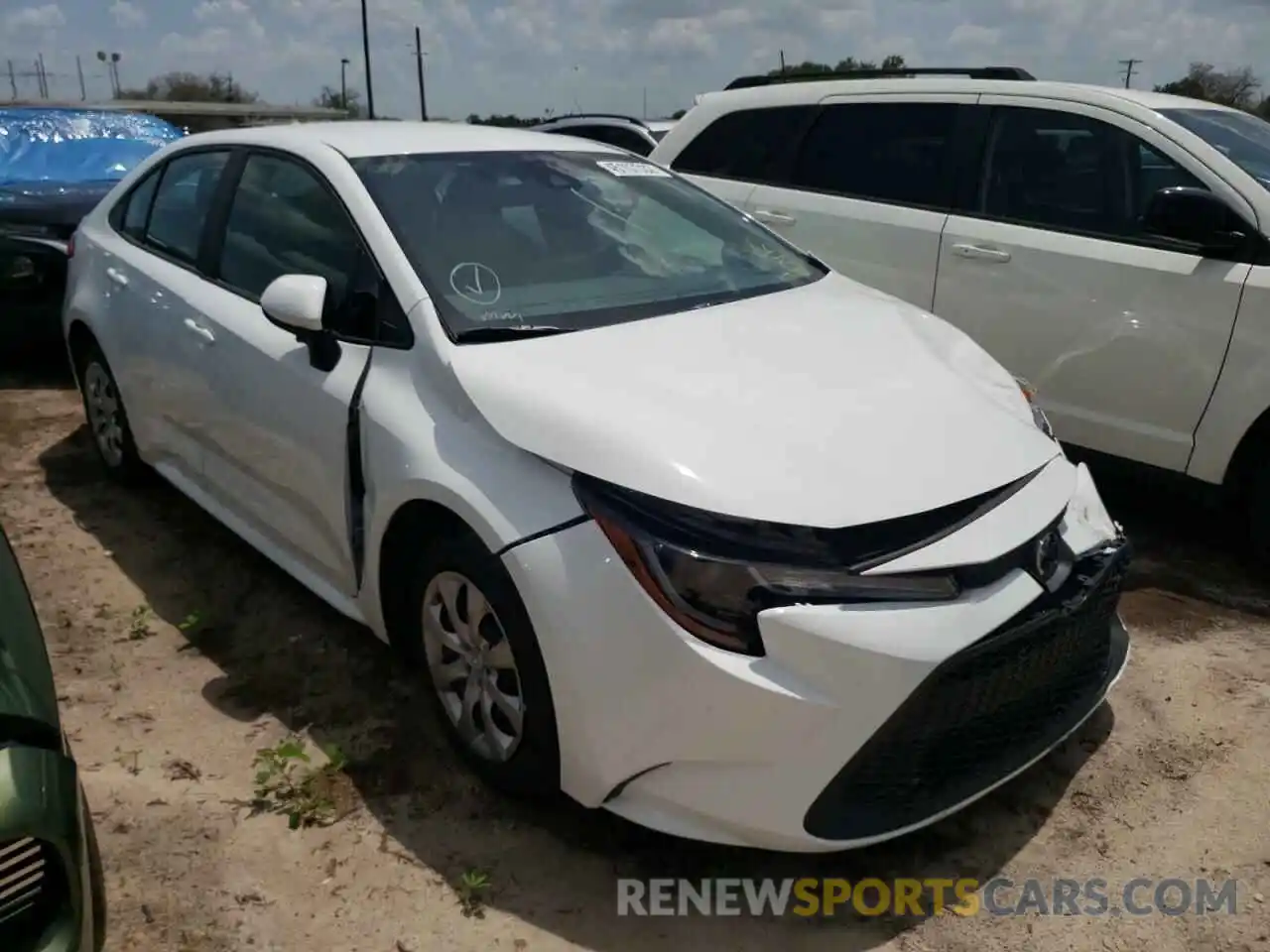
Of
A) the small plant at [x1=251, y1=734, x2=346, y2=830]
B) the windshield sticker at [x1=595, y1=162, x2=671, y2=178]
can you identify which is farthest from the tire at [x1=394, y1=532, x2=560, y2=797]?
the windshield sticker at [x1=595, y1=162, x2=671, y2=178]

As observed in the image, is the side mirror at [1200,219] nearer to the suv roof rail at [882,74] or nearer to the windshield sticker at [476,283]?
the suv roof rail at [882,74]

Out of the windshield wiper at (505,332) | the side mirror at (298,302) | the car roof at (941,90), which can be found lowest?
the windshield wiper at (505,332)

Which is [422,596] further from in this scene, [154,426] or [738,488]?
[154,426]

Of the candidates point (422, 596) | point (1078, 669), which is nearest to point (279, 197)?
point (422, 596)

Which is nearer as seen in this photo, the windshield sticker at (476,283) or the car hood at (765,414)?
the car hood at (765,414)

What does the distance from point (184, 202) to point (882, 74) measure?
128 inches

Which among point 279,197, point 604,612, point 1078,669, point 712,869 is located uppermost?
point 279,197

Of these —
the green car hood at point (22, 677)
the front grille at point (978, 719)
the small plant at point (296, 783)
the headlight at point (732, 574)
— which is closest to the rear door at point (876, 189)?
the front grille at point (978, 719)

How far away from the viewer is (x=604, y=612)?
2256mm

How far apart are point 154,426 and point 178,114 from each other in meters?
24.6

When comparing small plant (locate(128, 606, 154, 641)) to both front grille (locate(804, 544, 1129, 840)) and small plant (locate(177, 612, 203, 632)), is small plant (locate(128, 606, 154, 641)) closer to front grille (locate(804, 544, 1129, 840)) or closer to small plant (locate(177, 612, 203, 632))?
small plant (locate(177, 612, 203, 632))

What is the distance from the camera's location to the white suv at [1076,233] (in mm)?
3885

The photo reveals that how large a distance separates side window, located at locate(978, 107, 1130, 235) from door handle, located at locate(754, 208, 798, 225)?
3.04 feet

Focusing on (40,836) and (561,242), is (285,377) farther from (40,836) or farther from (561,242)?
(40,836)
